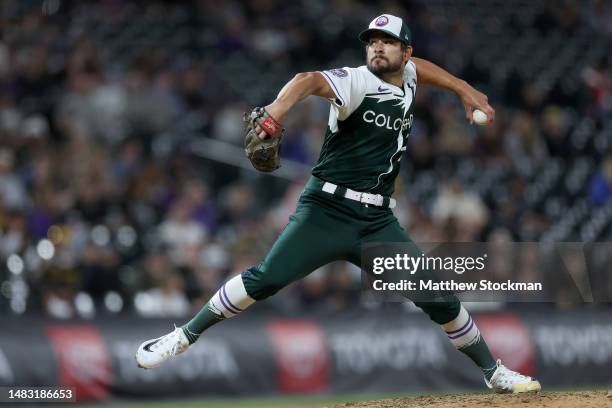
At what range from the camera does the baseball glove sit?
6195mm

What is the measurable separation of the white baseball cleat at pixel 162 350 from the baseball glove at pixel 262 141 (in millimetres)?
1526

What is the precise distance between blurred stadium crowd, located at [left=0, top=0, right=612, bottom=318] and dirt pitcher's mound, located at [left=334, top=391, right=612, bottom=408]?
3853 millimetres

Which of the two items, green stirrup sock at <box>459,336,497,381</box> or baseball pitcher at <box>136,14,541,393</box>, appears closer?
baseball pitcher at <box>136,14,541,393</box>

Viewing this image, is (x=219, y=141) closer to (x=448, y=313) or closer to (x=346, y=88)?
(x=448, y=313)

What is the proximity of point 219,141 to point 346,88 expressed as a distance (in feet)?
24.0

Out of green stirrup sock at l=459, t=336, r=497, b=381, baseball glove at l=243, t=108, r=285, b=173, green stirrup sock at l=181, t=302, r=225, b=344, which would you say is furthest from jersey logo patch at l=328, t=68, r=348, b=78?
green stirrup sock at l=459, t=336, r=497, b=381

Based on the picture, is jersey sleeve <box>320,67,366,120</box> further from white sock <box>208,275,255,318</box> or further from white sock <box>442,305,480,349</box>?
white sock <box>442,305,480,349</box>

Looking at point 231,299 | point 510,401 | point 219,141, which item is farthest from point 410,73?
point 219,141

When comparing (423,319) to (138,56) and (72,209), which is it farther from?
(138,56)

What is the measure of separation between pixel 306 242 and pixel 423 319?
205 inches

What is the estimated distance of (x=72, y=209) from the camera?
12.0 metres

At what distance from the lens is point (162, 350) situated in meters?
7.16

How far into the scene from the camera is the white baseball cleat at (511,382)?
7.54 meters

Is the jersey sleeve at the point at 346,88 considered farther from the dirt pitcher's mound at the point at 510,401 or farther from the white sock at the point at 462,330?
the dirt pitcher's mound at the point at 510,401
